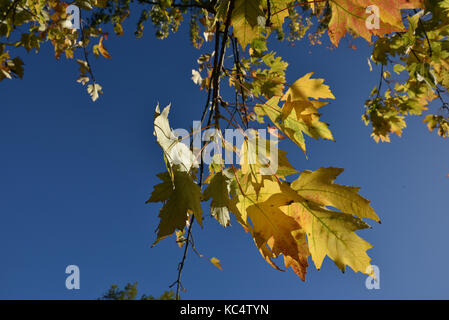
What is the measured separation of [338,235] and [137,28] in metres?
3.82

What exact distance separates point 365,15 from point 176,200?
22.3 inches

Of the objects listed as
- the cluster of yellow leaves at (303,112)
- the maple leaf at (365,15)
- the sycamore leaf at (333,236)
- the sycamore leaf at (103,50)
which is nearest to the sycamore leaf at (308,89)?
the cluster of yellow leaves at (303,112)

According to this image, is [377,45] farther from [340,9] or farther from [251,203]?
[251,203]

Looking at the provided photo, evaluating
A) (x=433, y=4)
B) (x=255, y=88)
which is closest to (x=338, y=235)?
(x=433, y=4)

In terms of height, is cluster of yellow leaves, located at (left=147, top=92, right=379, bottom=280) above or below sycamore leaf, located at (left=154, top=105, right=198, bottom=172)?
below

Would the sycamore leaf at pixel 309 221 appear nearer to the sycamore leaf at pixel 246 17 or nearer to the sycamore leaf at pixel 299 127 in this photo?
the sycamore leaf at pixel 299 127

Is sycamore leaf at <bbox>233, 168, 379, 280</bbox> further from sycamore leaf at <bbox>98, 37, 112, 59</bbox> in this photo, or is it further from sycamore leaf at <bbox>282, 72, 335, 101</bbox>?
sycamore leaf at <bbox>98, 37, 112, 59</bbox>

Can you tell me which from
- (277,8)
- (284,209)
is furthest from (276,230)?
(277,8)

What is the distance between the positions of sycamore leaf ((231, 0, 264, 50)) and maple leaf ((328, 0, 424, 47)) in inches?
7.5

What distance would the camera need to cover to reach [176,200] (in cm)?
56

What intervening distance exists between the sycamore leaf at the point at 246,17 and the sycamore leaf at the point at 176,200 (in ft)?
1.11

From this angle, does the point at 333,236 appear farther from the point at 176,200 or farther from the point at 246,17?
the point at 246,17

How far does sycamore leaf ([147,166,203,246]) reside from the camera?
542 millimetres

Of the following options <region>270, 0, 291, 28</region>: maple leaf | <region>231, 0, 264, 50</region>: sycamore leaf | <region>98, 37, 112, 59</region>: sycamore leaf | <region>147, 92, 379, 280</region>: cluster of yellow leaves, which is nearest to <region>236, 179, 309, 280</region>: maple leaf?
<region>147, 92, 379, 280</region>: cluster of yellow leaves
